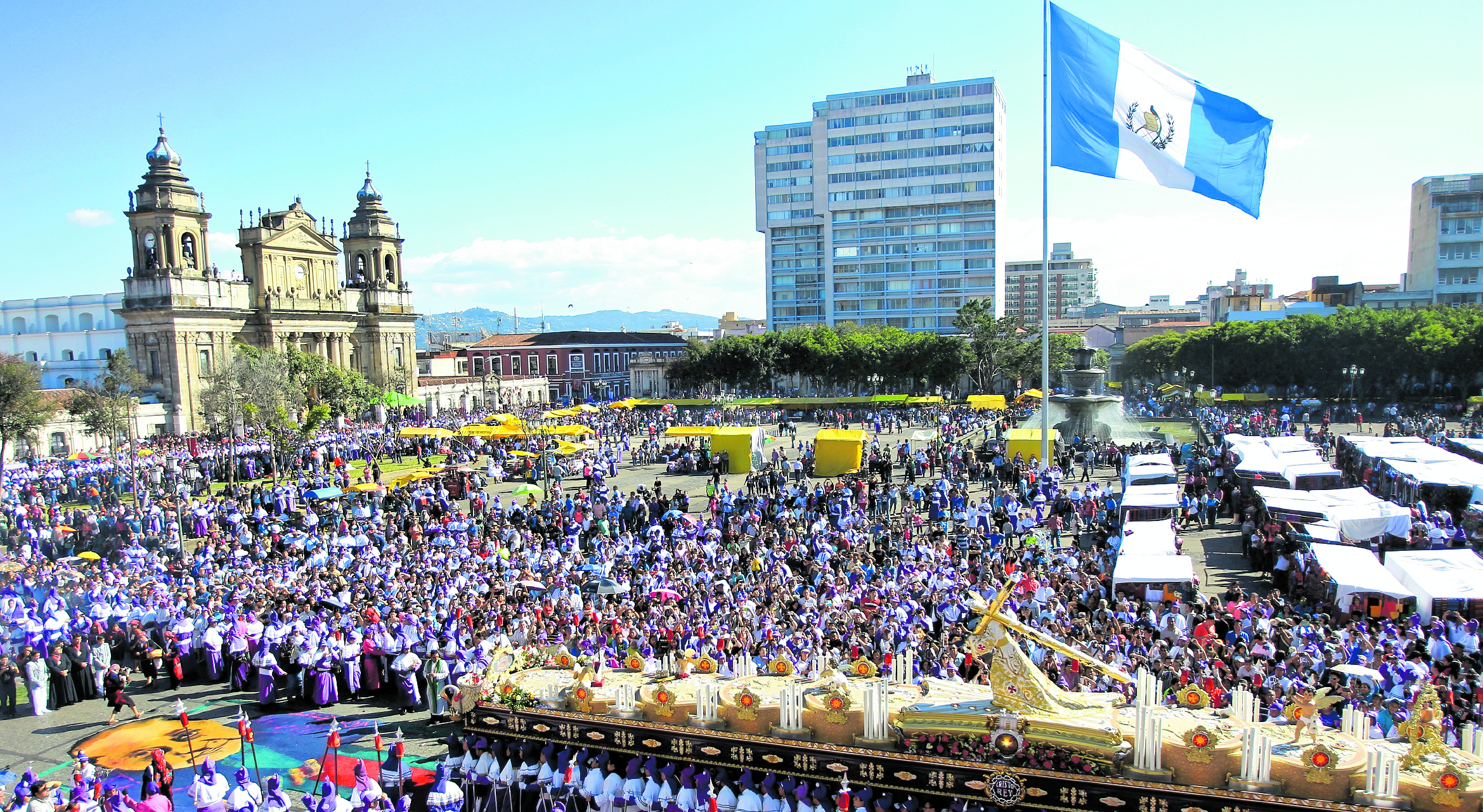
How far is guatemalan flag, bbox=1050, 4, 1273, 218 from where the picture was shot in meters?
14.5

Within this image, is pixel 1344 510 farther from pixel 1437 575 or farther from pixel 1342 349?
pixel 1342 349

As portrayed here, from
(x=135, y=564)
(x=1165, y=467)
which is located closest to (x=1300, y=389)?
(x=1165, y=467)

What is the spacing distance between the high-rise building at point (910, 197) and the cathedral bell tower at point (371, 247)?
44014 mm

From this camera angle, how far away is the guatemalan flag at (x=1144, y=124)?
47.6ft

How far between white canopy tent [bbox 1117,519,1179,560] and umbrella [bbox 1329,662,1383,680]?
4.69m

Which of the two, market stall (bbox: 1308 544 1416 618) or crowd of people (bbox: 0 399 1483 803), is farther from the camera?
market stall (bbox: 1308 544 1416 618)

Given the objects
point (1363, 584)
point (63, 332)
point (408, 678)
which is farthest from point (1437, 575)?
point (63, 332)

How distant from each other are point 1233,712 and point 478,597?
1164cm

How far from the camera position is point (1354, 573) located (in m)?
13.2

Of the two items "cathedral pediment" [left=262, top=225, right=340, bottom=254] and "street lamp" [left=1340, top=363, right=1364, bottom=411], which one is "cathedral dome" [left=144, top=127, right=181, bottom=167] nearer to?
"cathedral pediment" [left=262, top=225, right=340, bottom=254]

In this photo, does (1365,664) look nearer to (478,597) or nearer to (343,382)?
(478,597)

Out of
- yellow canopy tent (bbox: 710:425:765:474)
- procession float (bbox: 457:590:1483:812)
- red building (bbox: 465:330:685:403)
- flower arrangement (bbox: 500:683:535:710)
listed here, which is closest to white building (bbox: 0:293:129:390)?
red building (bbox: 465:330:685:403)

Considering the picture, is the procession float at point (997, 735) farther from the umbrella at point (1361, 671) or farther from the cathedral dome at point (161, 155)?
the cathedral dome at point (161, 155)

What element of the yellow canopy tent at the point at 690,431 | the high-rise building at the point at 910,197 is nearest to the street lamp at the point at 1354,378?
the high-rise building at the point at 910,197
